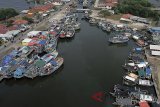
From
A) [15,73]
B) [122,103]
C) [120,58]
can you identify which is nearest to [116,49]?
[120,58]

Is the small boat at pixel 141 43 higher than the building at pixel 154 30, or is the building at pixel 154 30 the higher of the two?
the building at pixel 154 30

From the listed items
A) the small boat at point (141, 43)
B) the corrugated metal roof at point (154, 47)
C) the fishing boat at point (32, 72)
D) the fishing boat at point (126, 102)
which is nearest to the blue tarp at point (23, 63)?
the fishing boat at point (32, 72)

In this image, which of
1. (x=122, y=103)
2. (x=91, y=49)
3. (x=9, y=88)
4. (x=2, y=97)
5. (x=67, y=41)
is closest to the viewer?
(x=122, y=103)

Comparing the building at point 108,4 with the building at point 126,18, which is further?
the building at point 108,4

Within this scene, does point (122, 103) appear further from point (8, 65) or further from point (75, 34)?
point (75, 34)

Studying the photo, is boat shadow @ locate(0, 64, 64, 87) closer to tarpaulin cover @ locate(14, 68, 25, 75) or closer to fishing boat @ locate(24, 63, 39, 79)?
fishing boat @ locate(24, 63, 39, 79)

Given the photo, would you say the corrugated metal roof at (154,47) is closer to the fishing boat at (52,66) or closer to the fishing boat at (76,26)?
the fishing boat at (52,66)
